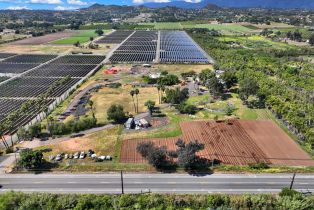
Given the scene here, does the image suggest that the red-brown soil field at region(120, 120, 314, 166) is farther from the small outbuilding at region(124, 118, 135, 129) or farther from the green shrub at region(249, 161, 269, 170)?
the small outbuilding at region(124, 118, 135, 129)

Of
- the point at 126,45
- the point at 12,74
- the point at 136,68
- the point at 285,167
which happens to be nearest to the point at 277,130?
the point at 285,167

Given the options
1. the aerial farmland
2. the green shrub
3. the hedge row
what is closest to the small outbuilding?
the aerial farmland

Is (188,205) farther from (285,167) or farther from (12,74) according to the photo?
(12,74)

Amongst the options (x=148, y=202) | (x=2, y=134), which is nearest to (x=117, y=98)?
(x=2, y=134)

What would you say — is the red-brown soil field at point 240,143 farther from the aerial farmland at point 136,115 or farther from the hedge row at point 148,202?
the hedge row at point 148,202

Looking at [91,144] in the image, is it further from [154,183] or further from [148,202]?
[148,202]
